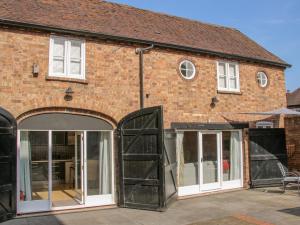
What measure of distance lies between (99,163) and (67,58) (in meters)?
3.32

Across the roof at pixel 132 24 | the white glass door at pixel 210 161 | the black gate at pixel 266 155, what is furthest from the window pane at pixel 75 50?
the black gate at pixel 266 155

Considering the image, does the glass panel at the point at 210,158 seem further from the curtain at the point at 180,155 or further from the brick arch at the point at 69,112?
the brick arch at the point at 69,112

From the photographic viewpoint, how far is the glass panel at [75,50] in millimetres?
10938

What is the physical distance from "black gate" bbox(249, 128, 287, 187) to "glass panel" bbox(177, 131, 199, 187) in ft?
8.34

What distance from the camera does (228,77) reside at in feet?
46.7

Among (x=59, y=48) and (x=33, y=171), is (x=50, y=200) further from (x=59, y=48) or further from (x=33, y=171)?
(x=59, y=48)

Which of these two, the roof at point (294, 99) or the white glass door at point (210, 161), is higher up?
the roof at point (294, 99)

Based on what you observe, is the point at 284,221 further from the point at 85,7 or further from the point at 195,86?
the point at 85,7

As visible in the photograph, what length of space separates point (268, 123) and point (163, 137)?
658 centimetres

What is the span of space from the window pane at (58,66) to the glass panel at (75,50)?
1.30 ft

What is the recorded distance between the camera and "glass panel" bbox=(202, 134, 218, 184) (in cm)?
1331

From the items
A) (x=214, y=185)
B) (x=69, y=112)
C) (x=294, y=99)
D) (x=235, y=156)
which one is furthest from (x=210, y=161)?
(x=294, y=99)

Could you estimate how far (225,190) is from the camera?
44.8 feet

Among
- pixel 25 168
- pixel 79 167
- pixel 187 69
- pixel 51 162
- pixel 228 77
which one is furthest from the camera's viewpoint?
pixel 228 77
